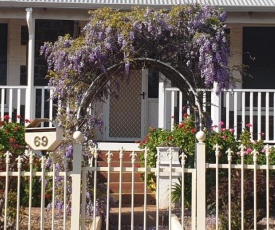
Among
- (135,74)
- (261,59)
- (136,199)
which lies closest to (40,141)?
(136,199)

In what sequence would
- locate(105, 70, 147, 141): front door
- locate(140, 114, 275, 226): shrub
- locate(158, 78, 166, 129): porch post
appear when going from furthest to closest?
locate(105, 70, 147, 141): front door → locate(158, 78, 166, 129): porch post → locate(140, 114, 275, 226): shrub

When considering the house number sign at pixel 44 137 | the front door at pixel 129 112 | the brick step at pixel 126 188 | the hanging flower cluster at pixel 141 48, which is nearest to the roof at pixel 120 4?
the front door at pixel 129 112

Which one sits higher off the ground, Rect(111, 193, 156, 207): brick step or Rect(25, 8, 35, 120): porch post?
Rect(25, 8, 35, 120): porch post

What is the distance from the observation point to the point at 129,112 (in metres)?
14.2

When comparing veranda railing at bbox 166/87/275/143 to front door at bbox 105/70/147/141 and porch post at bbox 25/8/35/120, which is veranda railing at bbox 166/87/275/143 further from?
porch post at bbox 25/8/35/120

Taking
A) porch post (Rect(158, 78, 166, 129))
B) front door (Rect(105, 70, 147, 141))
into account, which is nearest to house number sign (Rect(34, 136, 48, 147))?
porch post (Rect(158, 78, 166, 129))

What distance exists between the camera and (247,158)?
32.9 ft

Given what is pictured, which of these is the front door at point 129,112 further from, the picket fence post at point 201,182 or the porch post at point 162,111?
the picket fence post at point 201,182

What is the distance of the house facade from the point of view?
11844mm

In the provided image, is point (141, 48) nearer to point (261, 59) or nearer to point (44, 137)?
point (44, 137)

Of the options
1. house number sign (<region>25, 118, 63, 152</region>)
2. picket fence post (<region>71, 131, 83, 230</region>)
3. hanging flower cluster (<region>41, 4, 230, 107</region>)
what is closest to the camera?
house number sign (<region>25, 118, 63, 152</region>)

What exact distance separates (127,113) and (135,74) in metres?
0.94

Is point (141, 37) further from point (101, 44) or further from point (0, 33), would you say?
point (0, 33)

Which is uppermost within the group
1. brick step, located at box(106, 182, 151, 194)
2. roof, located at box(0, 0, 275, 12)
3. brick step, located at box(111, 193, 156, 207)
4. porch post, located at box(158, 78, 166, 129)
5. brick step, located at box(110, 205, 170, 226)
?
roof, located at box(0, 0, 275, 12)
